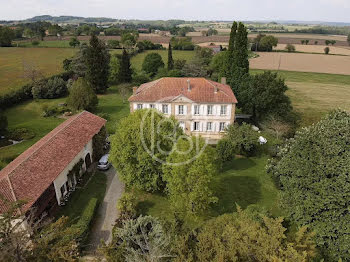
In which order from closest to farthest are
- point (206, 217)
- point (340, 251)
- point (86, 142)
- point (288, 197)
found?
point (340, 251)
point (288, 197)
point (206, 217)
point (86, 142)

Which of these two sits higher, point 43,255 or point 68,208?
point 43,255

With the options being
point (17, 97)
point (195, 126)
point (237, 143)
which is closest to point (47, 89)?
point (17, 97)

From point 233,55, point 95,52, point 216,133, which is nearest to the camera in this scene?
point 216,133

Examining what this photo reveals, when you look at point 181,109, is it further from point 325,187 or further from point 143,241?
point 325,187

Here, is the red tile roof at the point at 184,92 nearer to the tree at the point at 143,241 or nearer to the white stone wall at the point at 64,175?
the white stone wall at the point at 64,175

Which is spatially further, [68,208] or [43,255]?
[68,208]

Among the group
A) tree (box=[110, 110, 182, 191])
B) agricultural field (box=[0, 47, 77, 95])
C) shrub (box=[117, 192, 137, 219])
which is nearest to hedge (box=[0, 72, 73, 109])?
agricultural field (box=[0, 47, 77, 95])

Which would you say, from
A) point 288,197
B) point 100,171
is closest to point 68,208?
point 100,171

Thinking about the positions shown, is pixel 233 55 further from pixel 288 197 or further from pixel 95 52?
pixel 288 197
